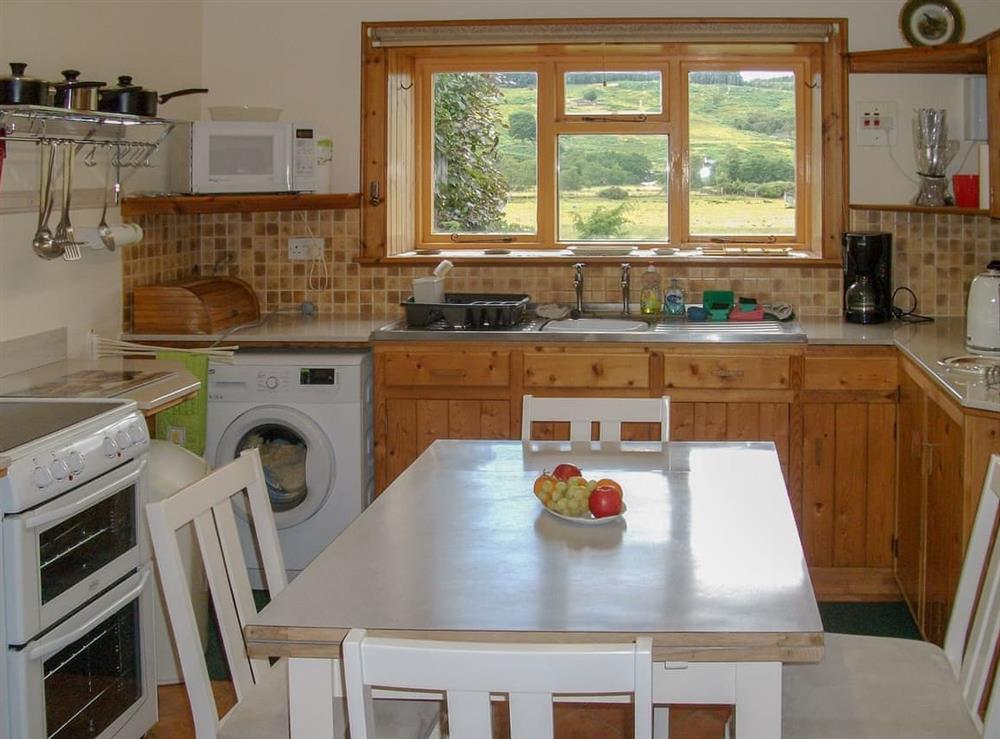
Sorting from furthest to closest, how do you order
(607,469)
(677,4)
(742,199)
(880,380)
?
1. (742,199)
2. (677,4)
3. (880,380)
4. (607,469)

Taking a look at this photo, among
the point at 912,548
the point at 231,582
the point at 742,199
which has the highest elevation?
the point at 742,199

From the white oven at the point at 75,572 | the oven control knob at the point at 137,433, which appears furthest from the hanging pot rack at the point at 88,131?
the oven control knob at the point at 137,433

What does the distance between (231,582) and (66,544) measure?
55cm

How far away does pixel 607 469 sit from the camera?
288 centimetres

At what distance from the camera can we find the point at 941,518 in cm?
360

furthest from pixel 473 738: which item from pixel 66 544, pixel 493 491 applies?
pixel 66 544

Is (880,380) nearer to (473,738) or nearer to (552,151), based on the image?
(552,151)

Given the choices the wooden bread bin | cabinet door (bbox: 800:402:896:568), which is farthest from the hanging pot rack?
cabinet door (bbox: 800:402:896:568)

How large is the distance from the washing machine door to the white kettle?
7.05ft

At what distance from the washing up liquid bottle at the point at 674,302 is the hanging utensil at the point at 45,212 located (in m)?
2.27

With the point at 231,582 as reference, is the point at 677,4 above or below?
above

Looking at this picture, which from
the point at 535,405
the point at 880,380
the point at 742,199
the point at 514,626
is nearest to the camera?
the point at 514,626

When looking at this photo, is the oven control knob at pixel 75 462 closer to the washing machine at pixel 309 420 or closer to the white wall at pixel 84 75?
the white wall at pixel 84 75

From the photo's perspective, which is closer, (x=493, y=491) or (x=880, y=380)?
(x=493, y=491)
